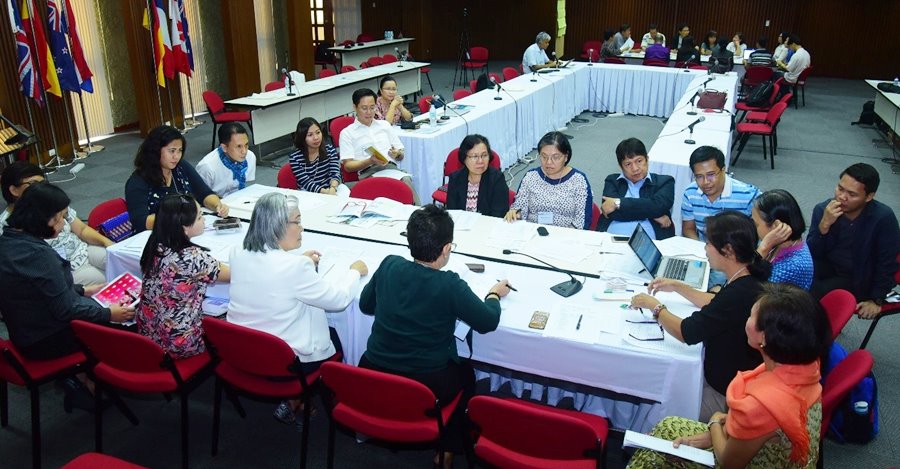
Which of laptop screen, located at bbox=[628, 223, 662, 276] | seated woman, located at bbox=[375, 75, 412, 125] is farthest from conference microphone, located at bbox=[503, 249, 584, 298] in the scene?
seated woman, located at bbox=[375, 75, 412, 125]

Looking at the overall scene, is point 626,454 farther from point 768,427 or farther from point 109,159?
point 109,159

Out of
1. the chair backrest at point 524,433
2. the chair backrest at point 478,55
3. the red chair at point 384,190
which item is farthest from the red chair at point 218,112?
the chair backrest at point 478,55

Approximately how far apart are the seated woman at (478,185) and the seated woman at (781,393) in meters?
2.29

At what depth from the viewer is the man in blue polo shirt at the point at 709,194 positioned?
357cm

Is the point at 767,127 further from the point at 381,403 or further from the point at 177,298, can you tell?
the point at 177,298

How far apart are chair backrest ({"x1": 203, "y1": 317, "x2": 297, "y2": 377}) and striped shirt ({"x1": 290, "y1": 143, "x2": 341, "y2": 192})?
2204 mm

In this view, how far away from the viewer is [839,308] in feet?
8.66

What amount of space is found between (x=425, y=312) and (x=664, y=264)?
1323 mm

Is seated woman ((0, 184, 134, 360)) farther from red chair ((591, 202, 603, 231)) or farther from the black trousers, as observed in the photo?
red chair ((591, 202, 603, 231))

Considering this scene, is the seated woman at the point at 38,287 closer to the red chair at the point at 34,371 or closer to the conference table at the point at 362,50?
the red chair at the point at 34,371

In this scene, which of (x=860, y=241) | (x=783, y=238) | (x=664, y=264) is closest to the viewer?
(x=783, y=238)

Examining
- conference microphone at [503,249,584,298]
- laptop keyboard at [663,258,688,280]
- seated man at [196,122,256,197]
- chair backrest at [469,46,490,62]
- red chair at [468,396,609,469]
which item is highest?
chair backrest at [469,46,490,62]

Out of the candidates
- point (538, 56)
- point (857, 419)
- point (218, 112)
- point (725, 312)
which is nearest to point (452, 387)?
point (725, 312)

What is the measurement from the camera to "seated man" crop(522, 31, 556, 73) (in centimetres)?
1021
